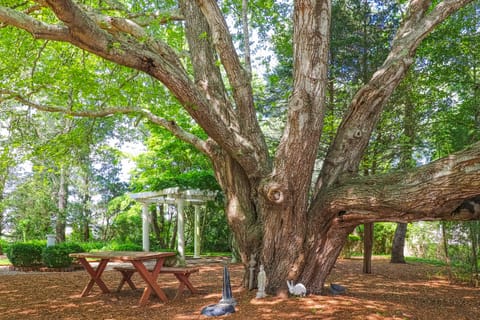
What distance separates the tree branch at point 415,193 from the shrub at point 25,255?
32.2 feet

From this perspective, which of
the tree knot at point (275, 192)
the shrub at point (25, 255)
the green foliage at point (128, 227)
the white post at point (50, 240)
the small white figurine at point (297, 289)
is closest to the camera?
the tree knot at point (275, 192)

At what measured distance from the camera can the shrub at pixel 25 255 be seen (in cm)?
1122

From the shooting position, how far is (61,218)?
19844 mm

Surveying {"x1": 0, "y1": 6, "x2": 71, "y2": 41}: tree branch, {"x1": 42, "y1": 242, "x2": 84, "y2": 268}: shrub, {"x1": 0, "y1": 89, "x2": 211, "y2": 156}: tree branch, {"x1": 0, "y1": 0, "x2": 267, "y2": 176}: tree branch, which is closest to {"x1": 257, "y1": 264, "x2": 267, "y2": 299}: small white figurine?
{"x1": 0, "y1": 0, "x2": 267, "y2": 176}: tree branch

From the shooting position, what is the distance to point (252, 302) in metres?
4.79

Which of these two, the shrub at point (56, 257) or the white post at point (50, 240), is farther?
the white post at point (50, 240)

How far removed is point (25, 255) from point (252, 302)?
358 inches

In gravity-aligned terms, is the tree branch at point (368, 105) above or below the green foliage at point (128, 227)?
above

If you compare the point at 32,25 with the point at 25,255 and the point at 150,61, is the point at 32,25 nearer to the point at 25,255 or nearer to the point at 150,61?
the point at 150,61

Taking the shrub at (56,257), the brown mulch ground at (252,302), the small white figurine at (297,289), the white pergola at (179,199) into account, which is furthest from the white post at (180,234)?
the small white figurine at (297,289)

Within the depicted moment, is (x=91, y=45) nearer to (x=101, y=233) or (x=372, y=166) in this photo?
(x=372, y=166)

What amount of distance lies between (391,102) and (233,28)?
4409 mm

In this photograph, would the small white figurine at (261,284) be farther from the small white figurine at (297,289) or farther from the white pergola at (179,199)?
the white pergola at (179,199)

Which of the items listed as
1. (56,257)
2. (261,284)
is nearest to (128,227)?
(56,257)
